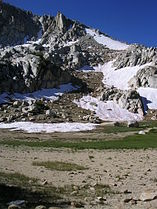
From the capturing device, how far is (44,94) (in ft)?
429

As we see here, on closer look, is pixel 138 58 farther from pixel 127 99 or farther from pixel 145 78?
pixel 127 99

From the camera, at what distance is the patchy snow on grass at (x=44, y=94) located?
397ft

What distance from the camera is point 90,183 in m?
22.2

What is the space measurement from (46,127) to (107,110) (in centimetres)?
3828

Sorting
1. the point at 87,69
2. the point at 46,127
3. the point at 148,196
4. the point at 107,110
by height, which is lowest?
the point at 46,127

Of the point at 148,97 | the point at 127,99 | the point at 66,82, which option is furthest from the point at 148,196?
the point at 66,82

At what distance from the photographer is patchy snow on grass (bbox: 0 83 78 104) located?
120925mm

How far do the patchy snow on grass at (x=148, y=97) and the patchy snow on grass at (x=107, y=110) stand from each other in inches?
390

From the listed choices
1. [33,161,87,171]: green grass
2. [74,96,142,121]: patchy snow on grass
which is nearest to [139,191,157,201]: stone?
[33,161,87,171]: green grass

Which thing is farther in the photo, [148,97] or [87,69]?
[87,69]

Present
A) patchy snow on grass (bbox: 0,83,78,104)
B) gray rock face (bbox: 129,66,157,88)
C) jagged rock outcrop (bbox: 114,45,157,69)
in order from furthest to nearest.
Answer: jagged rock outcrop (bbox: 114,45,157,69) → gray rock face (bbox: 129,66,157,88) → patchy snow on grass (bbox: 0,83,78,104)

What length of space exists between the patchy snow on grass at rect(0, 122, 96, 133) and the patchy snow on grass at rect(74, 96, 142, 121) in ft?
69.5

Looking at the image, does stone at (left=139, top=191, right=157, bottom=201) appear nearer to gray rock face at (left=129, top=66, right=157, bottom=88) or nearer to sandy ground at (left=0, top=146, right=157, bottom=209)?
sandy ground at (left=0, top=146, right=157, bottom=209)

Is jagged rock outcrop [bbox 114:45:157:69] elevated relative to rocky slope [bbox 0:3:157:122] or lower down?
elevated
